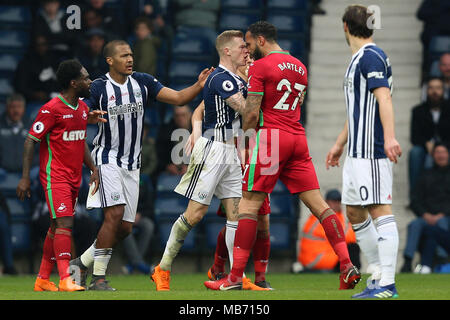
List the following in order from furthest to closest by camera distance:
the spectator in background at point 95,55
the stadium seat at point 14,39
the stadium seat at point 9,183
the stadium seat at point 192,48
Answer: the stadium seat at point 192,48, the stadium seat at point 14,39, the spectator in background at point 95,55, the stadium seat at point 9,183

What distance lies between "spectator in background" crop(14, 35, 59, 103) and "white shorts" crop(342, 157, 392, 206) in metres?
6.95

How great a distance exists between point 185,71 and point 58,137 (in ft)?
22.0

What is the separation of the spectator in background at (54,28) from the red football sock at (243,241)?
6.69 meters

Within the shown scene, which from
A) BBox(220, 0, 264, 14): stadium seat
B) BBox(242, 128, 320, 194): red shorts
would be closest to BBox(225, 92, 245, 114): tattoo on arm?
BBox(242, 128, 320, 194): red shorts

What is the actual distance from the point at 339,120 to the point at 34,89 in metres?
4.66

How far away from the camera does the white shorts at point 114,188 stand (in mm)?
8234

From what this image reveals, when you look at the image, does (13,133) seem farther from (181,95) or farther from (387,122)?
(387,122)

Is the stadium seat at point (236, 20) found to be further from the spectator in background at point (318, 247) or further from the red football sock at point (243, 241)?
the red football sock at point (243, 241)

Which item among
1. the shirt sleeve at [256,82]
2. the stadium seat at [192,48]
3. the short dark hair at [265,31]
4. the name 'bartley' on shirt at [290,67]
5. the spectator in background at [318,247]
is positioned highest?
the stadium seat at [192,48]

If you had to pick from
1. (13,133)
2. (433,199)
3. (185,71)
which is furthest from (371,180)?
(185,71)

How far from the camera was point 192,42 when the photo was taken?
15.0m

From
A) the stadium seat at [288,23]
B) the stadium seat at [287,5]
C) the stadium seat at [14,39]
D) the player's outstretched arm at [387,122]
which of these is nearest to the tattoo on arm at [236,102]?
the player's outstretched arm at [387,122]

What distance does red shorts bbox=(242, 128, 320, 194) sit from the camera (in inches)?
304
